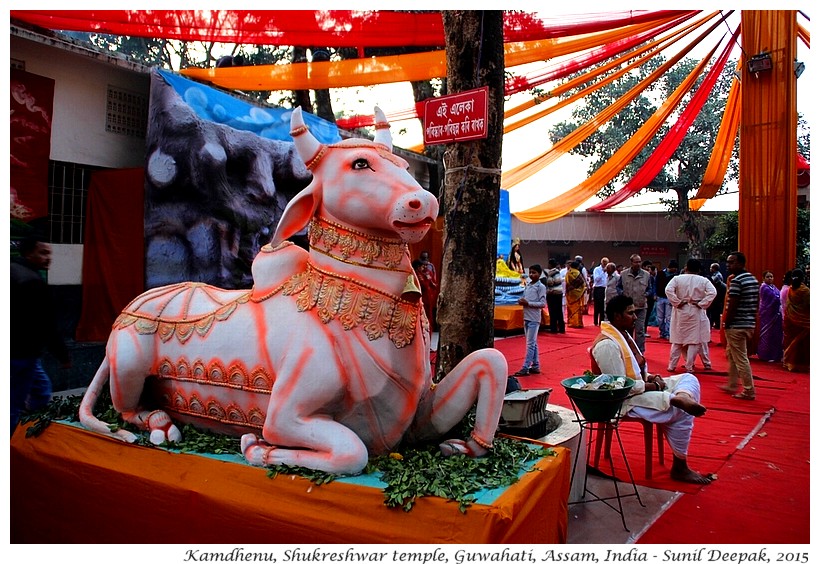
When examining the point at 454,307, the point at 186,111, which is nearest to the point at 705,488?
the point at 454,307

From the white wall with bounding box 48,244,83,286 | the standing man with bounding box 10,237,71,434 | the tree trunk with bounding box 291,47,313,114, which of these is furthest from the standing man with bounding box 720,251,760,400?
the tree trunk with bounding box 291,47,313,114

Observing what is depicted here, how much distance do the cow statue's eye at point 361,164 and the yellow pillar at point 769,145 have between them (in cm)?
691

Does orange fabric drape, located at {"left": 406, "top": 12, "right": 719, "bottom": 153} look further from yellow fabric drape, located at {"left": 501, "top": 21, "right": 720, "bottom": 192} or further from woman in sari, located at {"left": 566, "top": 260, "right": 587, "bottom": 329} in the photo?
woman in sari, located at {"left": 566, "top": 260, "right": 587, "bottom": 329}

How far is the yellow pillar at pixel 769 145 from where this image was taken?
7281mm

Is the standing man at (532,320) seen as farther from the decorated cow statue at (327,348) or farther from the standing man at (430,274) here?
the decorated cow statue at (327,348)

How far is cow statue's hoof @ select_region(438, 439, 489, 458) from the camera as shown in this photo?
7.04 ft

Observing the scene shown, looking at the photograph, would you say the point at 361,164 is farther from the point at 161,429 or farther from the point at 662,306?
the point at 662,306

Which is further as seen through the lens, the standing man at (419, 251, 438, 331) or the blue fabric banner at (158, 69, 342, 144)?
the standing man at (419, 251, 438, 331)

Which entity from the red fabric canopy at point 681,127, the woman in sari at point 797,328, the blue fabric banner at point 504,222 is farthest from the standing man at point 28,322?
the red fabric canopy at point 681,127

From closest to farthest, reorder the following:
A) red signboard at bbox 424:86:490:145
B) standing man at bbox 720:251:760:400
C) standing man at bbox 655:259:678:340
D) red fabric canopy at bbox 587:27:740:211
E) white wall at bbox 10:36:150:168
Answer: red signboard at bbox 424:86:490:145 < white wall at bbox 10:36:150:168 < standing man at bbox 720:251:760:400 < red fabric canopy at bbox 587:27:740:211 < standing man at bbox 655:259:678:340

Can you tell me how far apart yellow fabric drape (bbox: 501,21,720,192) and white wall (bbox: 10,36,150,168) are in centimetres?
380

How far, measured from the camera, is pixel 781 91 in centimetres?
729

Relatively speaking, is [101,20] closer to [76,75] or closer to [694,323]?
[76,75]

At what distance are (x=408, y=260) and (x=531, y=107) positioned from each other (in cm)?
545
